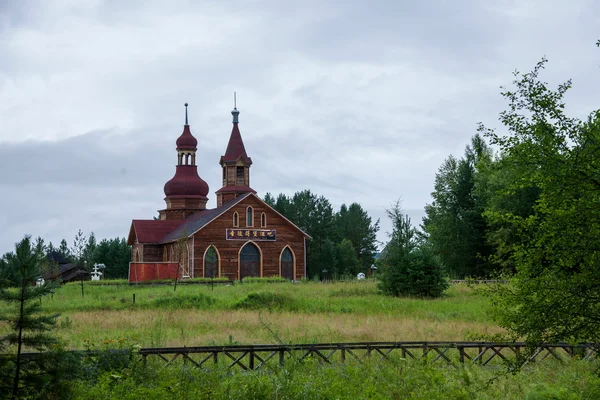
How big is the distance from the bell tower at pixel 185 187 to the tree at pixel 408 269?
27950 millimetres

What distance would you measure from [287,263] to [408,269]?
18.3 metres

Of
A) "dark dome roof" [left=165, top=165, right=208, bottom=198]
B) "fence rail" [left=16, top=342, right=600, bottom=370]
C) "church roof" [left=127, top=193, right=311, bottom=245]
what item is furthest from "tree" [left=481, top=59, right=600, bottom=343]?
"dark dome roof" [left=165, top=165, right=208, bottom=198]

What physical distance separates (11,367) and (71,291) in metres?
30.3

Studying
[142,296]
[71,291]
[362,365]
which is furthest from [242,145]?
[362,365]

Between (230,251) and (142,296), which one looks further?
(230,251)

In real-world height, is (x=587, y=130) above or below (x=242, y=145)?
below

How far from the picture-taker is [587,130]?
11.5 m

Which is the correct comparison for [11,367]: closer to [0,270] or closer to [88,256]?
[0,270]

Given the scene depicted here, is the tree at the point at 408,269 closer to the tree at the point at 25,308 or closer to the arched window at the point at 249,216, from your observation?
the arched window at the point at 249,216

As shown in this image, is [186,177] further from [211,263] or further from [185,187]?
[211,263]

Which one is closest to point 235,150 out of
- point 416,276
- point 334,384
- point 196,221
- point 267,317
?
point 196,221

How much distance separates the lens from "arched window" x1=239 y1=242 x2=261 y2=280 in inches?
1913

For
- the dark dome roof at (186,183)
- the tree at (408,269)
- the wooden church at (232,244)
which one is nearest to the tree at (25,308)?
the tree at (408,269)

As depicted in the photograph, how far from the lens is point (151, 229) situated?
185ft
